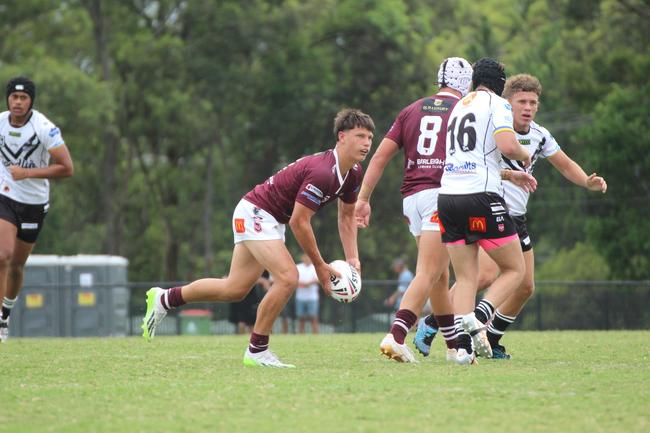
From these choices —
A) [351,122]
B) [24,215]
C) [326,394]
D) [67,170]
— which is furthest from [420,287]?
[24,215]

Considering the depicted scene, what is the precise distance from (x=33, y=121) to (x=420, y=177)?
13.1 feet

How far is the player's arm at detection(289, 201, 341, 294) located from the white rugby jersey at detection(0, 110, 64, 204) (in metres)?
3.48

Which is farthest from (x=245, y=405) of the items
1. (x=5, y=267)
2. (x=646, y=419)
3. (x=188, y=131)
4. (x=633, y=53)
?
(x=188, y=131)

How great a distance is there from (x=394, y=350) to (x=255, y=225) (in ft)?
4.79

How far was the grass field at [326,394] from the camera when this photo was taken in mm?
6156

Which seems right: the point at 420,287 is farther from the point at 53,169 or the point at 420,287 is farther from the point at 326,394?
the point at 53,169

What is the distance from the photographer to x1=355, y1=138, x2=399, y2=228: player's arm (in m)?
10.2

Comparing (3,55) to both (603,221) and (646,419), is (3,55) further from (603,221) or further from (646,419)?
(646,419)

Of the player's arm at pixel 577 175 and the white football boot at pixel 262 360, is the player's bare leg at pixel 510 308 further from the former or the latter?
the white football boot at pixel 262 360

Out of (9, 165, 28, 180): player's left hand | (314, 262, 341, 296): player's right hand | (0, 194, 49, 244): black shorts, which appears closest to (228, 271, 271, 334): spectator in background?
(0, 194, 49, 244): black shorts

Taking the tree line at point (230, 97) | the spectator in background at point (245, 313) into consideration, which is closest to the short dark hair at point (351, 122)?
the spectator in background at point (245, 313)

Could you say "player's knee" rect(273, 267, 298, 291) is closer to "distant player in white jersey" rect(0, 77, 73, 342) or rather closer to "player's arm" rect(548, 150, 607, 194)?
"player's arm" rect(548, 150, 607, 194)

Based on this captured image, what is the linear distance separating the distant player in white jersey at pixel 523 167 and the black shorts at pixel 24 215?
14.9 feet

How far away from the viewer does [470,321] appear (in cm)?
923
